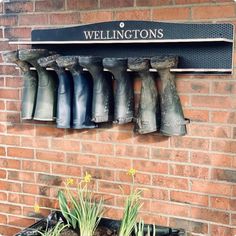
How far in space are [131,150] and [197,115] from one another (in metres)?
0.44

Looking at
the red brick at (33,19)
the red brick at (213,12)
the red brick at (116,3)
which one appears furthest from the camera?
the red brick at (33,19)

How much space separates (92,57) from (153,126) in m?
0.49

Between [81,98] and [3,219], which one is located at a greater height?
[81,98]

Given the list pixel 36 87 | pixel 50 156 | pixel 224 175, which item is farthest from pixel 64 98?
pixel 224 175

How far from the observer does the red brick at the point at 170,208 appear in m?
2.34

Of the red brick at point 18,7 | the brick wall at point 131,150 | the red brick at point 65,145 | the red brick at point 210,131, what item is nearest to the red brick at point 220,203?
the brick wall at point 131,150

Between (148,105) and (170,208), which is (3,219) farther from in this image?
(148,105)

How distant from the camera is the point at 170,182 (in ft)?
7.72

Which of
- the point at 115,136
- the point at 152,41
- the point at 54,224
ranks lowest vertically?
the point at 54,224

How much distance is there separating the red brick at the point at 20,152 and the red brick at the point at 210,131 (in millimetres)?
1058

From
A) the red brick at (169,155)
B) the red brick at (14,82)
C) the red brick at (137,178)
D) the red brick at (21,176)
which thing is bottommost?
the red brick at (21,176)

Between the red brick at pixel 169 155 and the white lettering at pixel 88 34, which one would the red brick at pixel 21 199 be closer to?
the red brick at pixel 169 155

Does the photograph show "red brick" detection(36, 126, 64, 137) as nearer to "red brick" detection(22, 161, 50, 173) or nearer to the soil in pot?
"red brick" detection(22, 161, 50, 173)

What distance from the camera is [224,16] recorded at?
2.12m
